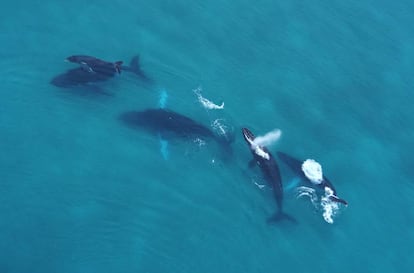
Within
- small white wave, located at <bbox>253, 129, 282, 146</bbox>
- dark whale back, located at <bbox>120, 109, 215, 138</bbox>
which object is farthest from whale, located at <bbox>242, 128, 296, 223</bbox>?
dark whale back, located at <bbox>120, 109, 215, 138</bbox>

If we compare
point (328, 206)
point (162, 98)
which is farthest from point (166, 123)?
point (328, 206)

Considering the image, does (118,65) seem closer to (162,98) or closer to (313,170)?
(162,98)

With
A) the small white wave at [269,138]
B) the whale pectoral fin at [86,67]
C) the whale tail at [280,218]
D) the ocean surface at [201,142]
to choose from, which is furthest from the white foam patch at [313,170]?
the whale pectoral fin at [86,67]

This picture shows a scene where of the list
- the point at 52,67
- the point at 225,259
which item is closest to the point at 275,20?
the point at 52,67

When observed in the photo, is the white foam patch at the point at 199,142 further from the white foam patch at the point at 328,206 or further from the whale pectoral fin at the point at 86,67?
the white foam patch at the point at 328,206

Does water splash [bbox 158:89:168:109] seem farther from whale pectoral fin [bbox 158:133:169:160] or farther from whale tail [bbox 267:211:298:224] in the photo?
whale tail [bbox 267:211:298:224]

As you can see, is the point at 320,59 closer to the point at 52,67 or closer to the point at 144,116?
the point at 144,116

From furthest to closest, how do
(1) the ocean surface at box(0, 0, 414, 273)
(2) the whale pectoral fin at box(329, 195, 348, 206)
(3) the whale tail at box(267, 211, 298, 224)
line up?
1. (2) the whale pectoral fin at box(329, 195, 348, 206)
2. (3) the whale tail at box(267, 211, 298, 224)
3. (1) the ocean surface at box(0, 0, 414, 273)
